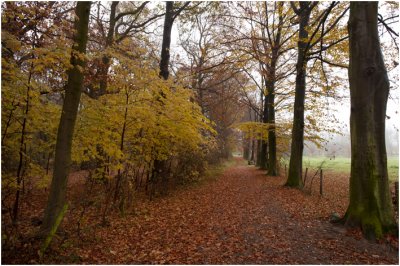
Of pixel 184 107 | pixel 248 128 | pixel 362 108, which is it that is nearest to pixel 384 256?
pixel 362 108

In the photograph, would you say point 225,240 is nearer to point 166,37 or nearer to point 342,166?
point 166,37

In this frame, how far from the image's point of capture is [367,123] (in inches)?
231

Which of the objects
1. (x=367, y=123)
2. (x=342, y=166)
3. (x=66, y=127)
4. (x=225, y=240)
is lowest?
(x=225, y=240)

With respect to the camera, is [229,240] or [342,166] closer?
[229,240]

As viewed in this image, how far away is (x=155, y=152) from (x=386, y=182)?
6926mm

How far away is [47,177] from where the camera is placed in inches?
288

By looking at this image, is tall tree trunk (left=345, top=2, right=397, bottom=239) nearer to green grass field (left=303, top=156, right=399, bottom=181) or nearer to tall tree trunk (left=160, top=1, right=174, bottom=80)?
tall tree trunk (left=160, top=1, right=174, bottom=80)

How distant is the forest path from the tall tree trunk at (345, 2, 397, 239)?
0.81 m

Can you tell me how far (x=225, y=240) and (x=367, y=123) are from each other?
3973mm

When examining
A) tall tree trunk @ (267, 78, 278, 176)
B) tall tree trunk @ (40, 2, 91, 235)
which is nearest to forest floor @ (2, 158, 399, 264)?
tall tree trunk @ (40, 2, 91, 235)

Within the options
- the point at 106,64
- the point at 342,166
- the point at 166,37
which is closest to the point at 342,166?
the point at 342,166

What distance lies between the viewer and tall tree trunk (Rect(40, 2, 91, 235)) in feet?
18.0

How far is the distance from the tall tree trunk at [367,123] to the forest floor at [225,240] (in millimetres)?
656

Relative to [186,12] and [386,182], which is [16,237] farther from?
[186,12]
